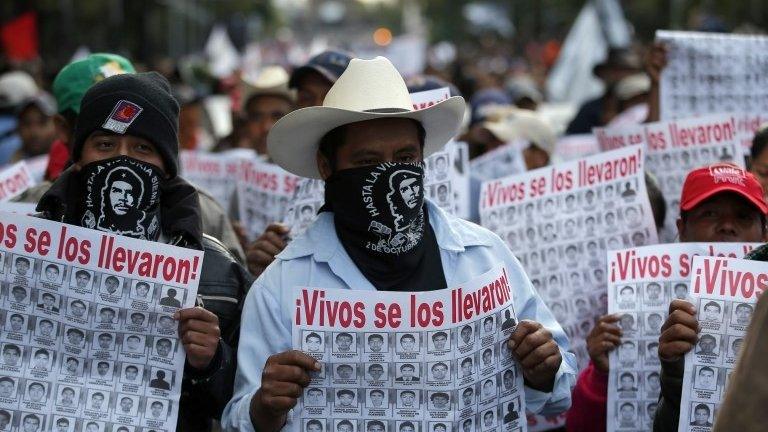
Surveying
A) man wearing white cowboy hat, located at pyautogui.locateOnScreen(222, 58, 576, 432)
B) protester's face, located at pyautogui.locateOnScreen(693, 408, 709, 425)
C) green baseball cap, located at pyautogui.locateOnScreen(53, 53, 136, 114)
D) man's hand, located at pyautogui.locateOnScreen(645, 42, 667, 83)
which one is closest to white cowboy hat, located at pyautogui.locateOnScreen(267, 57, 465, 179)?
man wearing white cowboy hat, located at pyautogui.locateOnScreen(222, 58, 576, 432)

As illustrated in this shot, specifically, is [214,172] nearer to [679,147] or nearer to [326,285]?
[679,147]

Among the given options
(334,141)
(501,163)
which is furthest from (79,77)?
(501,163)

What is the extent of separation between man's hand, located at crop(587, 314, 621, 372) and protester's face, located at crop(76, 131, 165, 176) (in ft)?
5.02

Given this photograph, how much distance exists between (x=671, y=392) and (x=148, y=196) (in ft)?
5.31

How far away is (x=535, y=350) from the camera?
11.2 feet

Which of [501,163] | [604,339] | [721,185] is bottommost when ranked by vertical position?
[604,339]

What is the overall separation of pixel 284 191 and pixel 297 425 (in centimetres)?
260

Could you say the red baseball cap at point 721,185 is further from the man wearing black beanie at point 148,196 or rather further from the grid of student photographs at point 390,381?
the man wearing black beanie at point 148,196

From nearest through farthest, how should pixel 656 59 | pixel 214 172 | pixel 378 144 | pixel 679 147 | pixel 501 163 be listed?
pixel 378 144 → pixel 679 147 → pixel 656 59 → pixel 501 163 → pixel 214 172

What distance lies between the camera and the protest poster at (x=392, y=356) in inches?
133

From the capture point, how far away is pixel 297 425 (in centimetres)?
339

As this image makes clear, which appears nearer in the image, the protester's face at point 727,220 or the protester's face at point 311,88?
the protester's face at point 727,220

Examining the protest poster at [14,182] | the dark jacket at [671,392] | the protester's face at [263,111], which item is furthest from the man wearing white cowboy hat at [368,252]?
the protester's face at [263,111]

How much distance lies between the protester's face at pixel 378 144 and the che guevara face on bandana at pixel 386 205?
54mm
